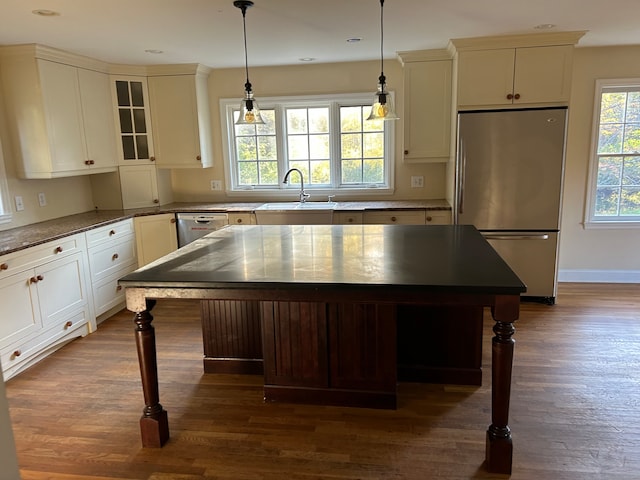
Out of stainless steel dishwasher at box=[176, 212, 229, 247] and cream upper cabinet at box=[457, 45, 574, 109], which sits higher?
cream upper cabinet at box=[457, 45, 574, 109]

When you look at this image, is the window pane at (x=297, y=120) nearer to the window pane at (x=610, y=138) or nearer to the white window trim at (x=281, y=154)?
the white window trim at (x=281, y=154)

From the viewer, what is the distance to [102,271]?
12.9ft

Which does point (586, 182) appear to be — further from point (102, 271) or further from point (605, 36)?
point (102, 271)

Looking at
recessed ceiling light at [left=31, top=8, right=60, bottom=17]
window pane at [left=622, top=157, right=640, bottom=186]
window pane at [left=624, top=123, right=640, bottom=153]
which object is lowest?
window pane at [left=622, top=157, right=640, bottom=186]

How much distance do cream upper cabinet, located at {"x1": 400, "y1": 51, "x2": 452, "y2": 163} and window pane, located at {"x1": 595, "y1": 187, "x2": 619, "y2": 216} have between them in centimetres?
160

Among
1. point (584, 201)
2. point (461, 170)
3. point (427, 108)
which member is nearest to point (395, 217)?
point (461, 170)

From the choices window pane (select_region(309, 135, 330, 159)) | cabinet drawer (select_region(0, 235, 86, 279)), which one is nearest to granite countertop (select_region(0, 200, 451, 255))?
cabinet drawer (select_region(0, 235, 86, 279))

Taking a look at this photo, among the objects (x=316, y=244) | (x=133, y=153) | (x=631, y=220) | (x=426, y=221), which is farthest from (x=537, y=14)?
→ (x=133, y=153)

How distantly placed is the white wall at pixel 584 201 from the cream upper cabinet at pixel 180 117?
3.58 m

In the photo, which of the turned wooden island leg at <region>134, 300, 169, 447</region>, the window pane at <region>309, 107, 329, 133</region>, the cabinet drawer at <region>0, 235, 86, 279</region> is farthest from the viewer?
the window pane at <region>309, 107, 329, 133</region>

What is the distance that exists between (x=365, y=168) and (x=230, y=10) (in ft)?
7.84

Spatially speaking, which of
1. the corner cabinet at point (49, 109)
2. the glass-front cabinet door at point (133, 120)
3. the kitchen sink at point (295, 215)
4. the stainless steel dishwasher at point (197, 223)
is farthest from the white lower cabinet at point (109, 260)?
the kitchen sink at point (295, 215)

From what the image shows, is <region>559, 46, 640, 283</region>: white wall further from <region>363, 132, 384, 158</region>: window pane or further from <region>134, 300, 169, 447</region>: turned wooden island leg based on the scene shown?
<region>134, 300, 169, 447</region>: turned wooden island leg

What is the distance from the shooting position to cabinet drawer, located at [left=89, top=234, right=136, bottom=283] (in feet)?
12.5
